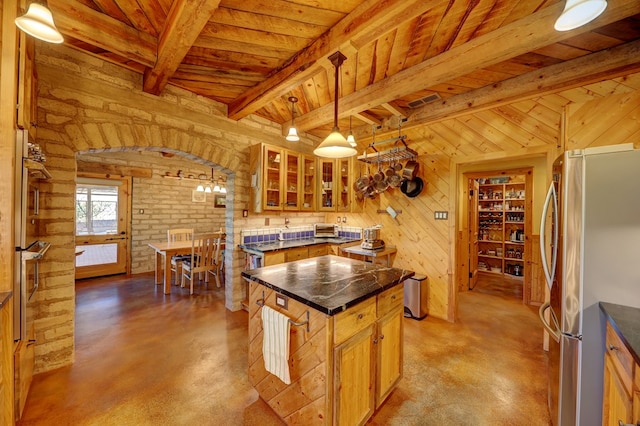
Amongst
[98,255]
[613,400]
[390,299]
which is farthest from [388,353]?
[98,255]

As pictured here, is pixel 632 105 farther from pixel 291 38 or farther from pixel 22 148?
pixel 22 148

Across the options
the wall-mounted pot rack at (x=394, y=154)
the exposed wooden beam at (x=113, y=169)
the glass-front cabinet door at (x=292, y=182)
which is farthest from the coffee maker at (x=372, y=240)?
the exposed wooden beam at (x=113, y=169)

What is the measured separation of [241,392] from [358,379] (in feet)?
3.36

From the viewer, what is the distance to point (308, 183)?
418 cm

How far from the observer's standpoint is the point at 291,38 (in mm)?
2111

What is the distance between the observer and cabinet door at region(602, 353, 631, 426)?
39.7 inches

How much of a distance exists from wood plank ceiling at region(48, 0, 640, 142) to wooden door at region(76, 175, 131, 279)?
3.44 m

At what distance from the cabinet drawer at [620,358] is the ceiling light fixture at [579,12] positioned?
1.51 m

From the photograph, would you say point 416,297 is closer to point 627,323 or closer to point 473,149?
point 473,149

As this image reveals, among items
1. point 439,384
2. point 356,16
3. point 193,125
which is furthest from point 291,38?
point 439,384

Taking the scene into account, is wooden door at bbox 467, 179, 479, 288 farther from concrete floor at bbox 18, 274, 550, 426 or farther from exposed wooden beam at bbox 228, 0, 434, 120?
exposed wooden beam at bbox 228, 0, 434, 120

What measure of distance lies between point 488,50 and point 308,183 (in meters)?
2.83

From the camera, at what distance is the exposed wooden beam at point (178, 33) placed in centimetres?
159

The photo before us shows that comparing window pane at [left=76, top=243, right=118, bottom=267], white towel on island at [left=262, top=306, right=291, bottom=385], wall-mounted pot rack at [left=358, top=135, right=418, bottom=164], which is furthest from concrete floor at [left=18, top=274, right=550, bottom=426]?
wall-mounted pot rack at [left=358, top=135, right=418, bottom=164]
